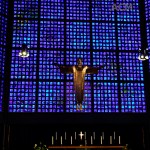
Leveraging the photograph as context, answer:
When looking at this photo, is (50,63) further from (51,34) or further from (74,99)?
(74,99)

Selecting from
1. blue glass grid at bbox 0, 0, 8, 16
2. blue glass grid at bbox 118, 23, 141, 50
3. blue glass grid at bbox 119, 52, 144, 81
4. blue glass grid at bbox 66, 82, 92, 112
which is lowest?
blue glass grid at bbox 66, 82, 92, 112

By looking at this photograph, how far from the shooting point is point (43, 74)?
23.5m

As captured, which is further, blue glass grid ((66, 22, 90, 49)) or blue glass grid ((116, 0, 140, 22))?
blue glass grid ((116, 0, 140, 22))

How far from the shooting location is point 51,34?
2412 centimetres

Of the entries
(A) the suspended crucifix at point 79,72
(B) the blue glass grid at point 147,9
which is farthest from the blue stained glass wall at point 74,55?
(A) the suspended crucifix at point 79,72

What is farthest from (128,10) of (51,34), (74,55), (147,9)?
(51,34)

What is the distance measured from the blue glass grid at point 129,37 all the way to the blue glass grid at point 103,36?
412 mm

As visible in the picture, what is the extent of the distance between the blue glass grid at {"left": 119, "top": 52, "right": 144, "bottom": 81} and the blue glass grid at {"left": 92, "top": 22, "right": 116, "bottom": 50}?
34.9 inches

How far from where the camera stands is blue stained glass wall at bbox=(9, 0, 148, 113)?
76.2ft

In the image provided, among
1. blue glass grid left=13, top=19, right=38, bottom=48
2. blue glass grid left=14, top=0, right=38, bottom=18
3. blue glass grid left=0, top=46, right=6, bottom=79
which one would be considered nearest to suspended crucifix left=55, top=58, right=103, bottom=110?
blue glass grid left=13, top=19, right=38, bottom=48

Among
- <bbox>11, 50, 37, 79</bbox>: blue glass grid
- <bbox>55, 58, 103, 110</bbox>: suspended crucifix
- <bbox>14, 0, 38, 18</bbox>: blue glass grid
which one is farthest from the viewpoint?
<bbox>14, 0, 38, 18</bbox>: blue glass grid

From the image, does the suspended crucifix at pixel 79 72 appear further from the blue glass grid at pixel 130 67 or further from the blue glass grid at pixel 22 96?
the blue glass grid at pixel 130 67

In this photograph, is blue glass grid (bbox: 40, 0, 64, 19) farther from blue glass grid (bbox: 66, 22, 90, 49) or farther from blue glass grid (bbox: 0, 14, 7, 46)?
blue glass grid (bbox: 0, 14, 7, 46)

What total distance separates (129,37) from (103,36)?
4.99 feet
